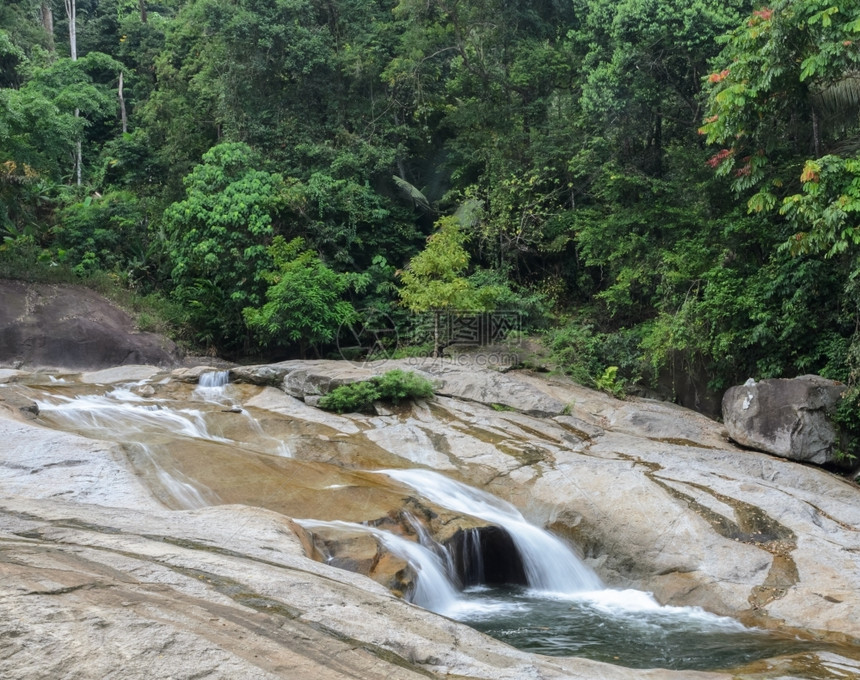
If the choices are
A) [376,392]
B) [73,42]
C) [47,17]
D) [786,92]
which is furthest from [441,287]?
[47,17]

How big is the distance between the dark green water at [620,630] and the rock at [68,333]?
12.1 meters

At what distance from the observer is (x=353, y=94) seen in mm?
21453

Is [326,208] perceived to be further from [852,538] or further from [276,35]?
[852,538]

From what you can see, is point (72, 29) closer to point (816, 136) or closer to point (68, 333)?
point (68, 333)

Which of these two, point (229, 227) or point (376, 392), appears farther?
point (229, 227)

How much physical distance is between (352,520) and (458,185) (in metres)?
15.2

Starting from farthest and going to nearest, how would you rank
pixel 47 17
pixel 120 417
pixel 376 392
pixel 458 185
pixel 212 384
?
1. pixel 47 17
2. pixel 458 185
3. pixel 212 384
4. pixel 376 392
5. pixel 120 417

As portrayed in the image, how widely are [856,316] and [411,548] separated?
9.31 m

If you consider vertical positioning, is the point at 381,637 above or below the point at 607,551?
above

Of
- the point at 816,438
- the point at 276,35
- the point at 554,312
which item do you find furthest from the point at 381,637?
the point at 276,35

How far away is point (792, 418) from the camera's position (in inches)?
468

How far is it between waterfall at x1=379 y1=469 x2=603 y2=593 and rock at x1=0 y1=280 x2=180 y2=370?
984cm

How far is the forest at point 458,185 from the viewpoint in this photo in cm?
1376

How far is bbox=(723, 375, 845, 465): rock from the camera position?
A: 1180cm
